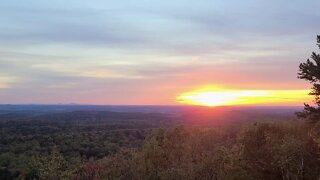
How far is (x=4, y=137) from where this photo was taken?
12669 centimetres

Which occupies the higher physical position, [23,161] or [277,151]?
[277,151]

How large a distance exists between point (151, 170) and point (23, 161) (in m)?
46.3

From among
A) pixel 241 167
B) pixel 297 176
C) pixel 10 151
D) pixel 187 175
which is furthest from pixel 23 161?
pixel 297 176

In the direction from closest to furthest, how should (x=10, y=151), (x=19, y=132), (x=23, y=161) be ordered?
(x=23, y=161) < (x=10, y=151) < (x=19, y=132)

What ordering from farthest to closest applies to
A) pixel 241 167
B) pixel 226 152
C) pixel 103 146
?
pixel 103 146
pixel 226 152
pixel 241 167

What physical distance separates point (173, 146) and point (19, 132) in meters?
88.5

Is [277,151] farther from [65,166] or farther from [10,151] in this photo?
[10,151]

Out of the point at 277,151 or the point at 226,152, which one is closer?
the point at 277,151

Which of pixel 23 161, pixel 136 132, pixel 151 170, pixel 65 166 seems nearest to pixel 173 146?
pixel 151 170

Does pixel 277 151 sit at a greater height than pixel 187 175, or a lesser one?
greater

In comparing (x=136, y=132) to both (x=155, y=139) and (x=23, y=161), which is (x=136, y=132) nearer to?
(x=23, y=161)

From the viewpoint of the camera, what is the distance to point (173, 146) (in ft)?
228

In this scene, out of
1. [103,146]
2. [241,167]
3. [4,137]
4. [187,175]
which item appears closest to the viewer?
[241,167]

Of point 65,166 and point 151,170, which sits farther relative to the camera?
point 151,170
